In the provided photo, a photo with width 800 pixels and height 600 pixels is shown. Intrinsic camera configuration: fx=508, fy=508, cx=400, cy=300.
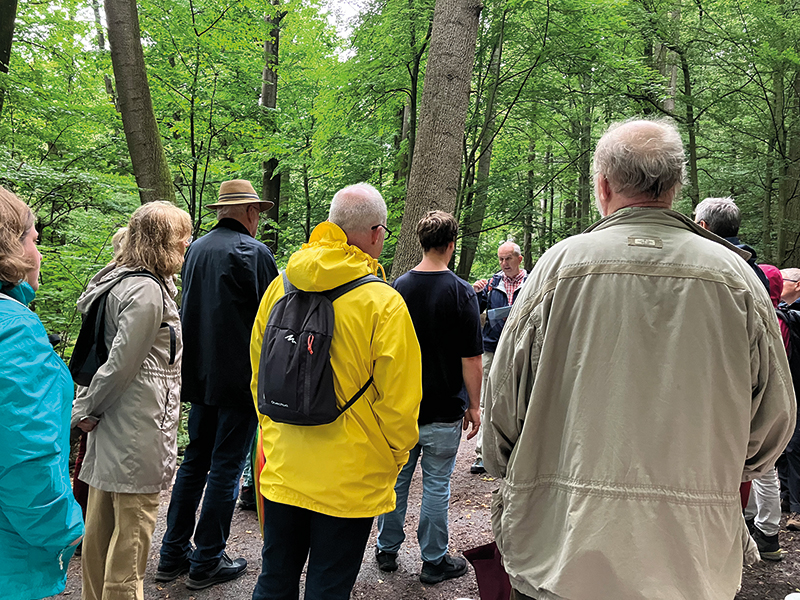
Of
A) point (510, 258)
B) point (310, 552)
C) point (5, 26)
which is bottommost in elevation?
point (310, 552)

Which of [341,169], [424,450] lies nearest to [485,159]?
[341,169]

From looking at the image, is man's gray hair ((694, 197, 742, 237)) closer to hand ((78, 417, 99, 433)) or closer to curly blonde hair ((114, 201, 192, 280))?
curly blonde hair ((114, 201, 192, 280))

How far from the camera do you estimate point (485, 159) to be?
1011cm

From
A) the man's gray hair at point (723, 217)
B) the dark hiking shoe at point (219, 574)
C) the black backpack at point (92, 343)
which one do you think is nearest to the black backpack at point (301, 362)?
the black backpack at point (92, 343)

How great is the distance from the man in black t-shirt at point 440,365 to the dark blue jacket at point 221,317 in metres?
0.95

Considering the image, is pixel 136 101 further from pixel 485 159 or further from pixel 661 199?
pixel 485 159

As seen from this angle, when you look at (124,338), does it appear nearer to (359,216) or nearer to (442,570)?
(359,216)

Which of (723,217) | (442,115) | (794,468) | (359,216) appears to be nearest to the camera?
(359,216)

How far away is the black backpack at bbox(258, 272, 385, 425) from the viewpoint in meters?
1.88

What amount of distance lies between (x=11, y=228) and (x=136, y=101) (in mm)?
4955

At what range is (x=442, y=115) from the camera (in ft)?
15.1

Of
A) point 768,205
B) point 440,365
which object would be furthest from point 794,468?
point 768,205

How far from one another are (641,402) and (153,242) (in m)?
2.35

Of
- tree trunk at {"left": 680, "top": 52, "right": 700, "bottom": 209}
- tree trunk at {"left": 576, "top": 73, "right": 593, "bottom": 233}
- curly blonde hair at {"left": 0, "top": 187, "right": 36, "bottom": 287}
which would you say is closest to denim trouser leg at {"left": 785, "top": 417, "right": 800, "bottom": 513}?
curly blonde hair at {"left": 0, "top": 187, "right": 36, "bottom": 287}
